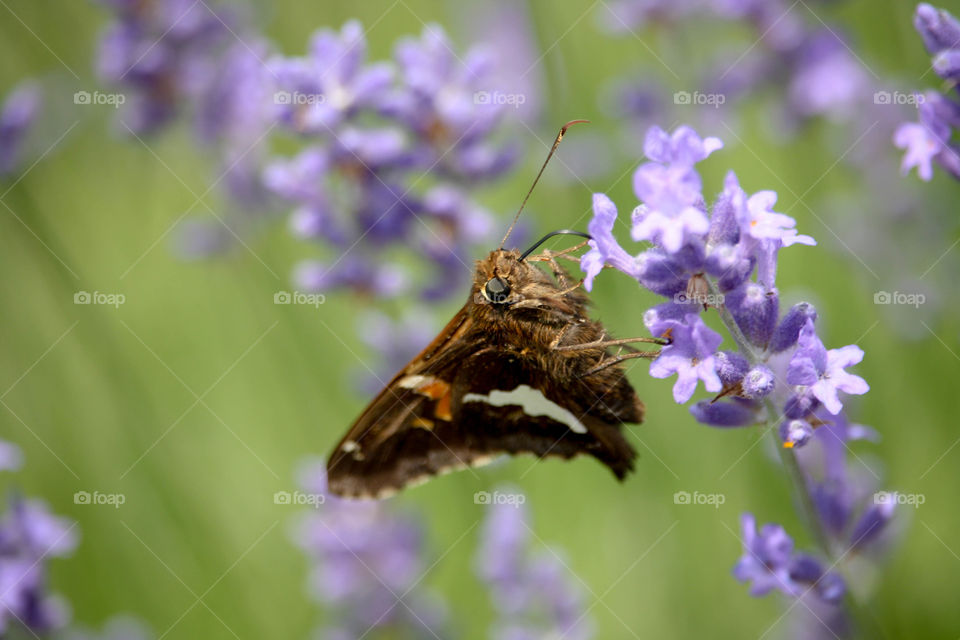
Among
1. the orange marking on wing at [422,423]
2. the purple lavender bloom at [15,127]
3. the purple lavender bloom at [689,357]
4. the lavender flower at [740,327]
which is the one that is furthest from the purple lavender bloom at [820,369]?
the purple lavender bloom at [15,127]

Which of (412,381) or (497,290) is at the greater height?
(497,290)

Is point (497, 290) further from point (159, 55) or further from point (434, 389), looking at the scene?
point (159, 55)

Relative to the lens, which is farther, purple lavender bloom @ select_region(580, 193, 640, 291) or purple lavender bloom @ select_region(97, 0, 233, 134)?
purple lavender bloom @ select_region(97, 0, 233, 134)

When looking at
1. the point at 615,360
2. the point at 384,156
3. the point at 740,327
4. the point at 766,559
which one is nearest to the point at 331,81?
the point at 384,156

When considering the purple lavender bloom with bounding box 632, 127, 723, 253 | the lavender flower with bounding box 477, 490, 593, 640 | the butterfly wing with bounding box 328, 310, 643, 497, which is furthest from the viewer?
the lavender flower with bounding box 477, 490, 593, 640

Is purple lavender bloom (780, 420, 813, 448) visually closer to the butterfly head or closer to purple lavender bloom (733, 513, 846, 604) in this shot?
purple lavender bloom (733, 513, 846, 604)

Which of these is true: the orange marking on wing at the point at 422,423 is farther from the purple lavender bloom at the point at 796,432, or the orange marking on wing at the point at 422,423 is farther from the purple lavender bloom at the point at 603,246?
the purple lavender bloom at the point at 796,432

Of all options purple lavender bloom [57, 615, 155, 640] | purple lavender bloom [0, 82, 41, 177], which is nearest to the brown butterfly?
purple lavender bloom [57, 615, 155, 640]

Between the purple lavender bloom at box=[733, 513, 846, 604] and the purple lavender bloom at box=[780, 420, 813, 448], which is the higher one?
the purple lavender bloom at box=[780, 420, 813, 448]
